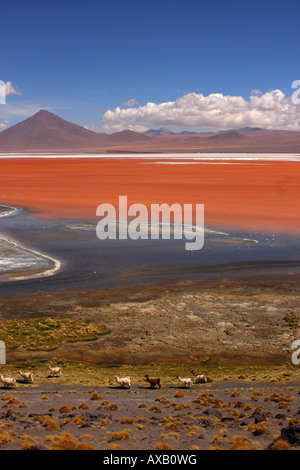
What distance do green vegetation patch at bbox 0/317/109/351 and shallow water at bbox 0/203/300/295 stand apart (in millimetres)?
3047

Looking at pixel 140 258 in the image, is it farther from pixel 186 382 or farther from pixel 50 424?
pixel 50 424

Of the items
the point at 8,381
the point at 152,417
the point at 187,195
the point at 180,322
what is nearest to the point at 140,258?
the point at 180,322

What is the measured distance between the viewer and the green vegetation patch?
1331cm

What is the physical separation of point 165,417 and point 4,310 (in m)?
8.56

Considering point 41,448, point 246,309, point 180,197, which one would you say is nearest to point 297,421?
point 41,448

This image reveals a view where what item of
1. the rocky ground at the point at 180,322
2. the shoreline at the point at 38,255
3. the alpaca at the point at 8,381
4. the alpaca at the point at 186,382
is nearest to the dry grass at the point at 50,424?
the alpaca at the point at 8,381

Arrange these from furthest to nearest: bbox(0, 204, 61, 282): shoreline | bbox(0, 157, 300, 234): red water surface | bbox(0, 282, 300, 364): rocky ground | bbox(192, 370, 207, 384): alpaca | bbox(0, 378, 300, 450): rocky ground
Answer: bbox(0, 157, 300, 234): red water surface < bbox(0, 204, 61, 282): shoreline < bbox(0, 282, 300, 364): rocky ground < bbox(192, 370, 207, 384): alpaca < bbox(0, 378, 300, 450): rocky ground

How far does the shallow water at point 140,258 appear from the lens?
744 inches

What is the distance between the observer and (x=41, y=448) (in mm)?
6914

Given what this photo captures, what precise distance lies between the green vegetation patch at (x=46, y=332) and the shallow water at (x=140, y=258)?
10.00 ft

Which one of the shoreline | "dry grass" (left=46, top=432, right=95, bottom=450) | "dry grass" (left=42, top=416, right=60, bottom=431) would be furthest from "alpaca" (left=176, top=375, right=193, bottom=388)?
the shoreline

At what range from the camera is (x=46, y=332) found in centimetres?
1390

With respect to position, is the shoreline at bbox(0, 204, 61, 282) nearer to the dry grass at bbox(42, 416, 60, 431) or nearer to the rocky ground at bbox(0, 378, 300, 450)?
the rocky ground at bbox(0, 378, 300, 450)
